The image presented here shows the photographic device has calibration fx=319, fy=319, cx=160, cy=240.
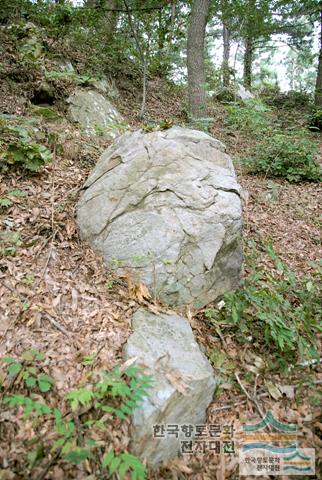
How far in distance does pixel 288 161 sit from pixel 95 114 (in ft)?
14.2

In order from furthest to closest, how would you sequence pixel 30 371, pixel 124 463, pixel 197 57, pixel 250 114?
pixel 197 57 < pixel 250 114 < pixel 30 371 < pixel 124 463

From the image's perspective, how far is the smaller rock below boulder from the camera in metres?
6.07

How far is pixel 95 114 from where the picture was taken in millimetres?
6500

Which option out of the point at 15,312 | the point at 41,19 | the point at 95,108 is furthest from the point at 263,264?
the point at 41,19

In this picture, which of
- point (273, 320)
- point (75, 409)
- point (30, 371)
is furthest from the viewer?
point (273, 320)

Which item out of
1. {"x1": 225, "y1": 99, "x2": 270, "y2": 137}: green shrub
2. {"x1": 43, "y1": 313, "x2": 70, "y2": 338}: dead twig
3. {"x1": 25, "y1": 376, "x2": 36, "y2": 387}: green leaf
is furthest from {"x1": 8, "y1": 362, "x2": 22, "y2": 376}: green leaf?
{"x1": 225, "y1": 99, "x2": 270, "y2": 137}: green shrub

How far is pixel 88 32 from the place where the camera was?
820 centimetres

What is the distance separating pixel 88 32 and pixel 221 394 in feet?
29.1

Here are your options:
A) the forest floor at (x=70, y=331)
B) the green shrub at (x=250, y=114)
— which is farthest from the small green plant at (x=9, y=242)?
the green shrub at (x=250, y=114)

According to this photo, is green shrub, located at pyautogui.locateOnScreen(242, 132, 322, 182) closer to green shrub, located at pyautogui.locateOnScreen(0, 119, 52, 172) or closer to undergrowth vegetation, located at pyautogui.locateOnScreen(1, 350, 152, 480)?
green shrub, located at pyautogui.locateOnScreen(0, 119, 52, 172)

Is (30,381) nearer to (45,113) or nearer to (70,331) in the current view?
(70,331)

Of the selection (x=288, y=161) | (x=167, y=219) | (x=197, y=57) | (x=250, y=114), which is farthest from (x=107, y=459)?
(x=197, y=57)

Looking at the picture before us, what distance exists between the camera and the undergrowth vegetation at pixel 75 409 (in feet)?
7.25

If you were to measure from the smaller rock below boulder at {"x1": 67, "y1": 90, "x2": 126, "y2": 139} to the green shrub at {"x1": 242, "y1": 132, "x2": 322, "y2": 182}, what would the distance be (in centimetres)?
303
